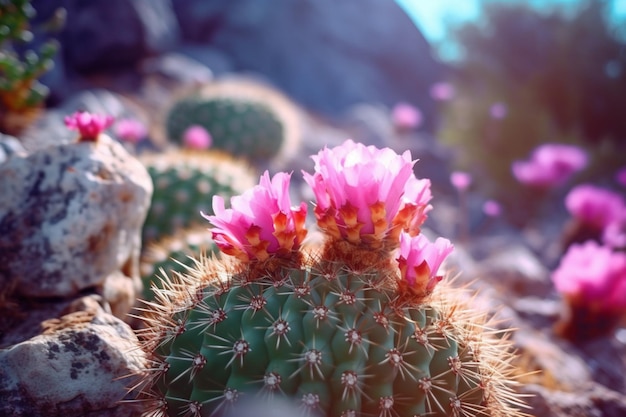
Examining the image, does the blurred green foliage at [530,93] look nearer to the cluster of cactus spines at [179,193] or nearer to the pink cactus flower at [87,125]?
the cluster of cactus spines at [179,193]

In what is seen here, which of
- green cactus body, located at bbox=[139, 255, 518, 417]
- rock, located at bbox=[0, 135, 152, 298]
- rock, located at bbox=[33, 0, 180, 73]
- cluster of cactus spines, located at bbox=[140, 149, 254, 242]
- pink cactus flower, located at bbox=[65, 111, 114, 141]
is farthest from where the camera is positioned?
rock, located at bbox=[33, 0, 180, 73]

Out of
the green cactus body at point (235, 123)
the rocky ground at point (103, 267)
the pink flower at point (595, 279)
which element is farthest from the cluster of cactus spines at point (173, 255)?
A: the green cactus body at point (235, 123)

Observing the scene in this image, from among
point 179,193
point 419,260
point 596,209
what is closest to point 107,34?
point 179,193

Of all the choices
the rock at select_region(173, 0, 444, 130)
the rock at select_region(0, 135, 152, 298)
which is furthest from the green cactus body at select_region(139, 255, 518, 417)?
the rock at select_region(173, 0, 444, 130)

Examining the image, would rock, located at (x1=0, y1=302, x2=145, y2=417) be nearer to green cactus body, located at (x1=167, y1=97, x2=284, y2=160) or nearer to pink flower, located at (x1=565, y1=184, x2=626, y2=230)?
green cactus body, located at (x1=167, y1=97, x2=284, y2=160)

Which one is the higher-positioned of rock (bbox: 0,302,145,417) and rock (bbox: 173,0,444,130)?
rock (bbox: 173,0,444,130)

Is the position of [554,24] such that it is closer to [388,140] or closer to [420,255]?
[388,140]

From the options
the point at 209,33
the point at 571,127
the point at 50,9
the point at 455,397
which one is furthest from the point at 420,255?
the point at 209,33

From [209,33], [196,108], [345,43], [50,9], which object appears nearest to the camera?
[196,108]
